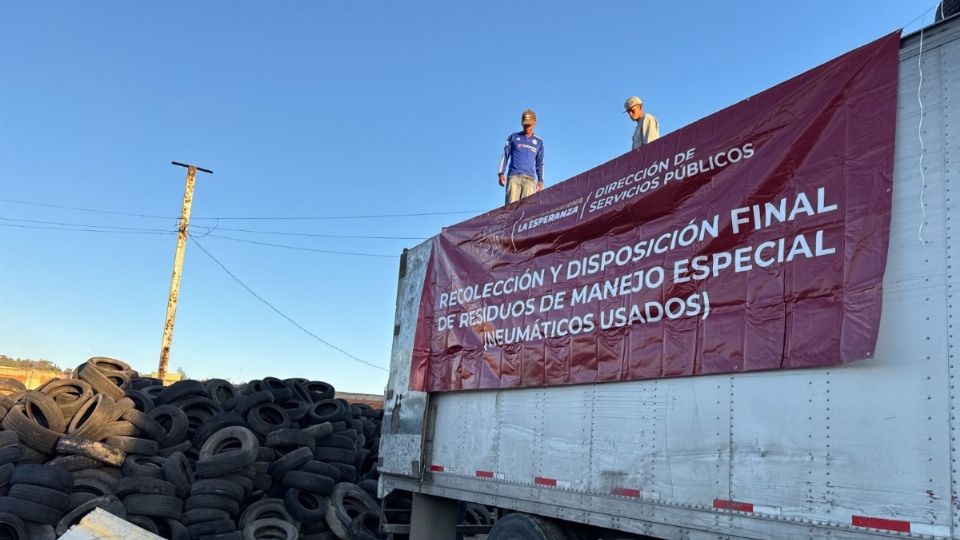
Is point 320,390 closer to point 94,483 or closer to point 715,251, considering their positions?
point 94,483

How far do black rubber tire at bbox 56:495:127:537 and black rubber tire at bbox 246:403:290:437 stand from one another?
235 centimetres

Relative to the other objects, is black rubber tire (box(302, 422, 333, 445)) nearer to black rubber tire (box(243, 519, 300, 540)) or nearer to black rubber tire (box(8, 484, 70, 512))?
black rubber tire (box(243, 519, 300, 540))

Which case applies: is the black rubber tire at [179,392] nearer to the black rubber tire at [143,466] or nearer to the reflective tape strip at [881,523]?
the black rubber tire at [143,466]

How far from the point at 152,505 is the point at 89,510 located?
67cm

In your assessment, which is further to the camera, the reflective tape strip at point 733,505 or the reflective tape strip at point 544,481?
the reflective tape strip at point 544,481

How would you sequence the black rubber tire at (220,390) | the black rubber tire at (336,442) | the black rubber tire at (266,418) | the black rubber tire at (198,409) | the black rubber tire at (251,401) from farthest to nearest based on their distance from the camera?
1. the black rubber tire at (220,390)
2. the black rubber tire at (198,409)
3. the black rubber tire at (251,401)
4. the black rubber tire at (336,442)
5. the black rubber tire at (266,418)

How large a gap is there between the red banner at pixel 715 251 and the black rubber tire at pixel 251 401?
17.8 ft

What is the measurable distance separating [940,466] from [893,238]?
1.14 meters

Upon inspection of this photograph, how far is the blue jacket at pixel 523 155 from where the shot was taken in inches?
357

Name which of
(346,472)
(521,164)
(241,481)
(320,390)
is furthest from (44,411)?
(521,164)

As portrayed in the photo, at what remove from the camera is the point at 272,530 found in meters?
9.41

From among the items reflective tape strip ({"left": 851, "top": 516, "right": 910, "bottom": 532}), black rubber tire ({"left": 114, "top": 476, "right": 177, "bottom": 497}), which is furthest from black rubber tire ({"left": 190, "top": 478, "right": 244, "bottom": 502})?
reflective tape strip ({"left": 851, "top": 516, "right": 910, "bottom": 532})

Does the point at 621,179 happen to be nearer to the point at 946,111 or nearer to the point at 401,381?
the point at 946,111

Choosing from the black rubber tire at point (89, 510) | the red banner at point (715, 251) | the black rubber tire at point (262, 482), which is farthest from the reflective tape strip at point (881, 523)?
the black rubber tire at point (262, 482)
